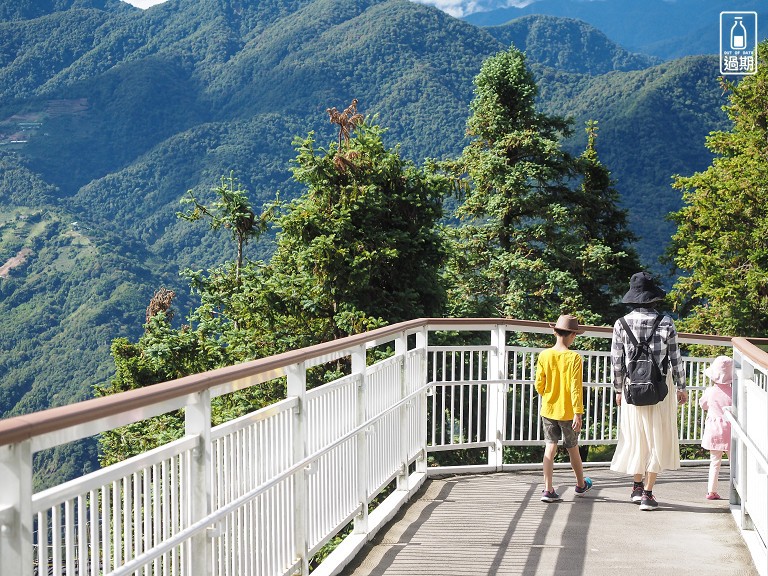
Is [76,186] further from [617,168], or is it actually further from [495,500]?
[495,500]

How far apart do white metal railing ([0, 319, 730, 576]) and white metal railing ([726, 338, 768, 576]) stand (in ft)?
6.74

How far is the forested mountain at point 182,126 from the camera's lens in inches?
3989

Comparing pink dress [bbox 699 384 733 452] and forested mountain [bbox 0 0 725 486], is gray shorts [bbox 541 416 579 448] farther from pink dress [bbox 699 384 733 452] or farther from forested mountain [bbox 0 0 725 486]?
forested mountain [bbox 0 0 725 486]

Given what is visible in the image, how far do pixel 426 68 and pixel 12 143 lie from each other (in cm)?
6446

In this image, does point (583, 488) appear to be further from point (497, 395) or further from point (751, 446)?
point (751, 446)

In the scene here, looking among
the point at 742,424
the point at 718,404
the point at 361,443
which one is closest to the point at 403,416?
the point at 361,443

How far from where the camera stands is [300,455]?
4547 millimetres

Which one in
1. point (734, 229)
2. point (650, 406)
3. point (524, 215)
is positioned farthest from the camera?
point (524, 215)

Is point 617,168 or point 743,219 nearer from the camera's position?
point 743,219

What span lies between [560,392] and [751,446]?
201 centimetres

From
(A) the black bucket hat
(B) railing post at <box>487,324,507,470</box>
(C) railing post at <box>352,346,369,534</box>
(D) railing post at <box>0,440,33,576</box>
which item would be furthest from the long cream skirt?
(D) railing post at <box>0,440,33,576</box>

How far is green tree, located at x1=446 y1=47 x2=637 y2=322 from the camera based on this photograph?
3303cm

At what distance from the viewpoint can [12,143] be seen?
153875 mm

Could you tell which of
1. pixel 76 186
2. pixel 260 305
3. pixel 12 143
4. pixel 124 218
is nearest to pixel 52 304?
pixel 124 218
